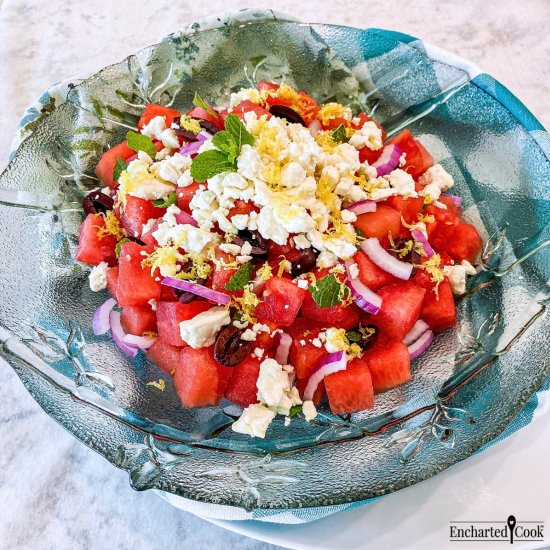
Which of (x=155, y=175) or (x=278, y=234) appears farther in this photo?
(x=155, y=175)

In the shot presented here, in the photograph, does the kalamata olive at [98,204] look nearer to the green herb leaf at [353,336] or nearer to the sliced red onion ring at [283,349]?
the sliced red onion ring at [283,349]

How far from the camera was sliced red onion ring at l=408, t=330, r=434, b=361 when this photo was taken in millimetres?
1520

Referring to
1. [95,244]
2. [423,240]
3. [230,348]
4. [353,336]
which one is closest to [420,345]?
[353,336]

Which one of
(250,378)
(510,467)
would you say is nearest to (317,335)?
(250,378)

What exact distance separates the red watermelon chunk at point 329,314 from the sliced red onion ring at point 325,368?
87 mm

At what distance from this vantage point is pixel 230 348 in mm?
1423

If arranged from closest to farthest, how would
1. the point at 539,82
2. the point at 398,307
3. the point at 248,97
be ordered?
the point at 398,307
the point at 248,97
the point at 539,82

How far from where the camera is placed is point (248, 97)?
1.74 meters

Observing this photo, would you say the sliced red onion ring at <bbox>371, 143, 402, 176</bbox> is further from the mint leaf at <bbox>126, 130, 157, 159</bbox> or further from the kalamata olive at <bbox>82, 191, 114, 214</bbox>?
the kalamata olive at <bbox>82, 191, 114, 214</bbox>

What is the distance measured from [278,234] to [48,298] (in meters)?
0.68

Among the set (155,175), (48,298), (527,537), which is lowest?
(527,537)

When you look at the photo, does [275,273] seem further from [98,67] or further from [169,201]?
[98,67]

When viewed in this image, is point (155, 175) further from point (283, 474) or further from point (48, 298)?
point (283, 474)

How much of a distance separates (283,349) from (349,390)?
0.66ft
